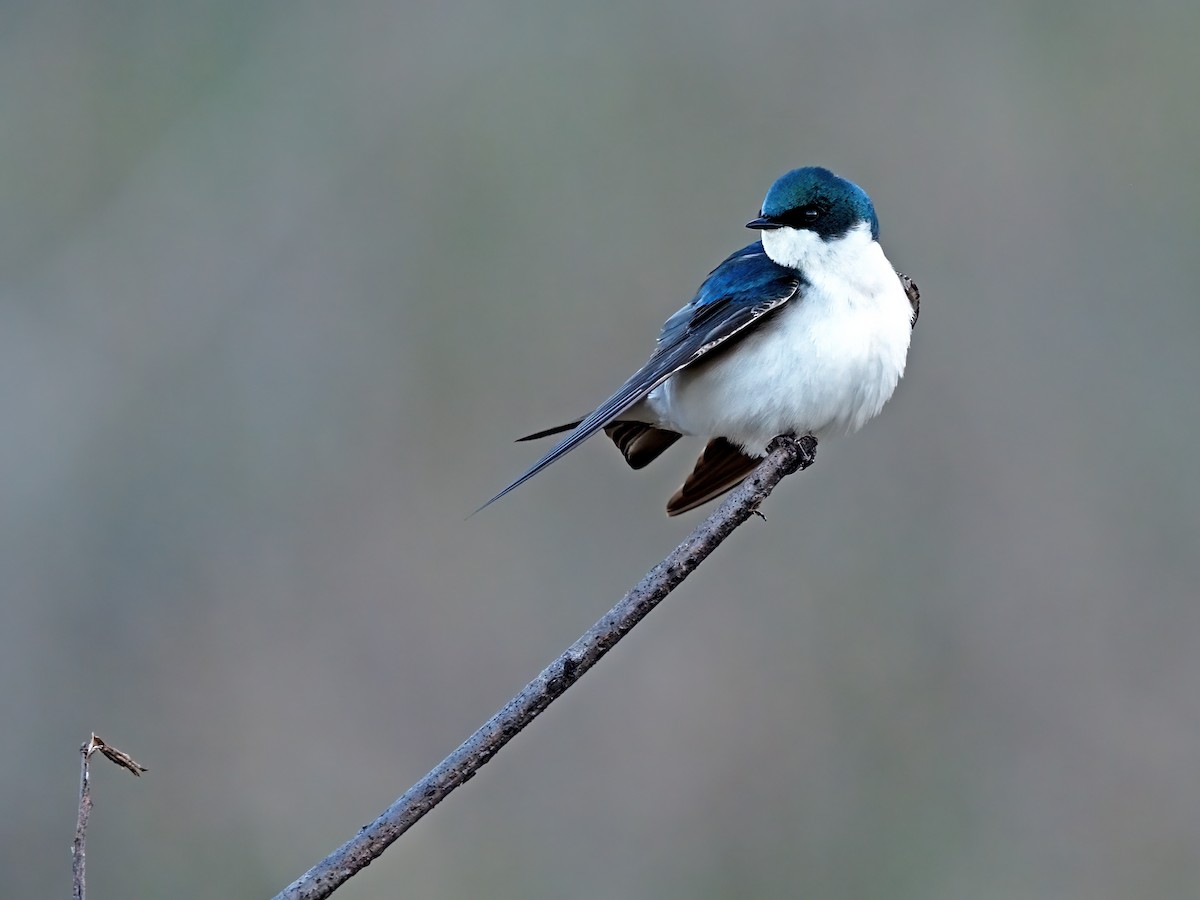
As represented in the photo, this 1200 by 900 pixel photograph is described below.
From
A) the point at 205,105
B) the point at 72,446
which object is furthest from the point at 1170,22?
the point at 72,446

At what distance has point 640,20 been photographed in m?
4.89

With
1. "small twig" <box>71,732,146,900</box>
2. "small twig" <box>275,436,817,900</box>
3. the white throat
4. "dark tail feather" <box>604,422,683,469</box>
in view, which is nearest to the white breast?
the white throat

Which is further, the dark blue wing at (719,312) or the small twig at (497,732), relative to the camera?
the dark blue wing at (719,312)

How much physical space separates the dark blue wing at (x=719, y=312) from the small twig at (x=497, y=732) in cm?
76

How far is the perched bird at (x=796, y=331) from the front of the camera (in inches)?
71.8

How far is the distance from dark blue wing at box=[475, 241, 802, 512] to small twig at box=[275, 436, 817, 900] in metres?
0.76

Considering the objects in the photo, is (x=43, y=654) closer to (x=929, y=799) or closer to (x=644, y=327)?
A: (x=644, y=327)

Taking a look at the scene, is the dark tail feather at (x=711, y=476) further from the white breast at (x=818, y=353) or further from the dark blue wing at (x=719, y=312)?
Result: the dark blue wing at (x=719, y=312)

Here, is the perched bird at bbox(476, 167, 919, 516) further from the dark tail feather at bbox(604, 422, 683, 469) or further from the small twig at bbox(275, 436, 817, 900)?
the small twig at bbox(275, 436, 817, 900)

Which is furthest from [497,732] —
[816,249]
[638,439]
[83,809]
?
[638,439]

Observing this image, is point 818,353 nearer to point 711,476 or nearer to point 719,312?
point 719,312

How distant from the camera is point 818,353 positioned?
1.82 metres

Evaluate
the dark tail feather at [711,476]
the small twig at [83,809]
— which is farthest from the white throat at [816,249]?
the small twig at [83,809]

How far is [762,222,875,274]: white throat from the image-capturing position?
1.87m
